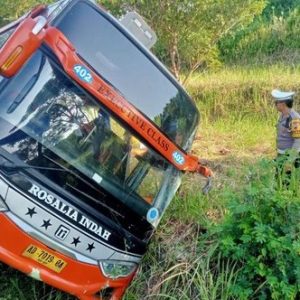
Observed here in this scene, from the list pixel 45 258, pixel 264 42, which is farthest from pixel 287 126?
pixel 264 42

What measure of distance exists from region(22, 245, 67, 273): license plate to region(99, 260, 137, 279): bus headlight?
0.89ft

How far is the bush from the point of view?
9.86 ft

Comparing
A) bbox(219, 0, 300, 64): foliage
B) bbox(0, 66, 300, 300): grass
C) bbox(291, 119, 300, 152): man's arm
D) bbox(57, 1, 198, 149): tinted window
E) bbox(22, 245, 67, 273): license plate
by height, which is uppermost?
bbox(219, 0, 300, 64): foliage

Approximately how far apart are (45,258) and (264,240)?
130 centimetres

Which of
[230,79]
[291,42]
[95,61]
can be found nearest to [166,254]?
[95,61]

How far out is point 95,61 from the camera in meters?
3.20

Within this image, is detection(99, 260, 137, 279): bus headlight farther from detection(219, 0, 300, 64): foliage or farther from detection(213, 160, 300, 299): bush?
detection(219, 0, 300, 64): foliage

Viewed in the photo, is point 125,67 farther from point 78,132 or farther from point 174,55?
point 174,55

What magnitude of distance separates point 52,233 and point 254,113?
5.66 metres

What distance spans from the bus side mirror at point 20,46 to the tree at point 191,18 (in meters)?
3.80

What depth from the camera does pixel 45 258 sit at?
3.05 meters

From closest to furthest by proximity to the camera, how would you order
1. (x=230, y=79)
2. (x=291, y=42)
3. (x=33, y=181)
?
1. (x=33, y=181)
2. (x=230, y=79)
3. (x=291, y=42)

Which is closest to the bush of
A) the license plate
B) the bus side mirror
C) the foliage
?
the license plate

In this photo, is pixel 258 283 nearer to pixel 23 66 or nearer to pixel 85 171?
pixel 85 171
